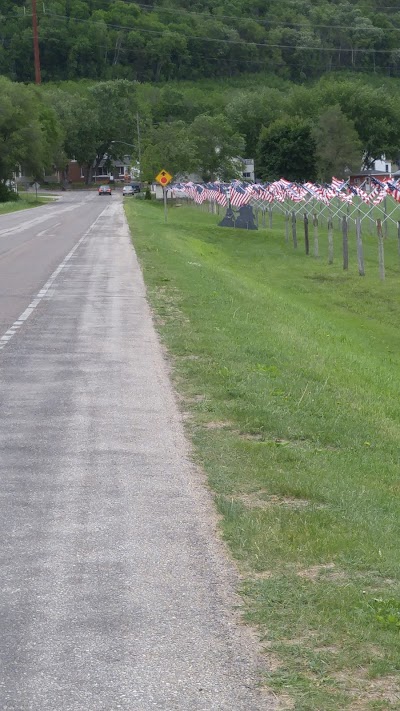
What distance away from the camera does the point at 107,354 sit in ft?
44.8

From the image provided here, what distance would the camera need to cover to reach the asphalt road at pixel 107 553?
4.71 m

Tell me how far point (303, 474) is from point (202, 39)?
7433 inches

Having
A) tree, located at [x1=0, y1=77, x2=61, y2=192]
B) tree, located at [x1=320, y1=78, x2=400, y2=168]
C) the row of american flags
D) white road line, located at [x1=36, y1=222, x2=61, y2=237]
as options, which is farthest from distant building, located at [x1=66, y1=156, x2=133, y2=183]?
white road line, located at [x1=36, y1=222, x2=61, y2=237]

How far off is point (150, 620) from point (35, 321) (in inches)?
467

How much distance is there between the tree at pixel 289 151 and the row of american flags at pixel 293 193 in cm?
2486

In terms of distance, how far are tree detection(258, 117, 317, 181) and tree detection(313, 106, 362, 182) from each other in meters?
1.30

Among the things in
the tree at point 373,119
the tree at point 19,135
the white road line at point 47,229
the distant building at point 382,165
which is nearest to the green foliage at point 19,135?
the tree at point 19,135

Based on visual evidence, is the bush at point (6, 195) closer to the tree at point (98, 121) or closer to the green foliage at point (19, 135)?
the green foliage at point (19, 135)

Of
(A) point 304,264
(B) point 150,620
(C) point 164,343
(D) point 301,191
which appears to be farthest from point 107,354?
(D) point 301,191

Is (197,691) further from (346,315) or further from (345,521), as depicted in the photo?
(346,315)

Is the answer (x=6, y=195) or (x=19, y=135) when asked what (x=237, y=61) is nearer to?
(x=19, y=135)

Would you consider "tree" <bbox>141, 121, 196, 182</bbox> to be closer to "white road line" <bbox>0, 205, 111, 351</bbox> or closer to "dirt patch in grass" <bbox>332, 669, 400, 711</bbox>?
"white road line" <bbox>0, 205, 111, 351</bbox>

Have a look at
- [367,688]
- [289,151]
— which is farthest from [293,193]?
[289,151]

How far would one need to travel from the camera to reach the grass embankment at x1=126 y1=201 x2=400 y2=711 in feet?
16.3
